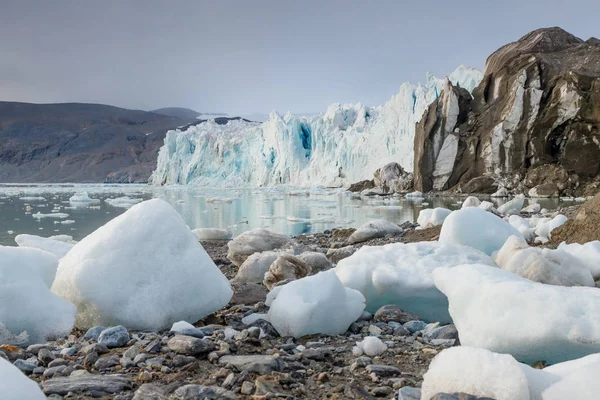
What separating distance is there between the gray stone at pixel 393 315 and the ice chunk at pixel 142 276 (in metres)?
1.03

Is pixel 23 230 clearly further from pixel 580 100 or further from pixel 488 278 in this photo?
pixel 580 100

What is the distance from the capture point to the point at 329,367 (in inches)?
92.0

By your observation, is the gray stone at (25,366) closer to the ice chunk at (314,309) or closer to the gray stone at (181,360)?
the gray stone at (181,360)

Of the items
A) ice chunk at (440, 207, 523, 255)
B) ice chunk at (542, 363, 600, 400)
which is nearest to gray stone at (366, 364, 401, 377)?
ice chunk at (542, 363, 600, 400)

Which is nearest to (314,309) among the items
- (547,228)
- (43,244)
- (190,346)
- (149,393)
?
(190,346)

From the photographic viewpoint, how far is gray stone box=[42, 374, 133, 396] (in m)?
1.90

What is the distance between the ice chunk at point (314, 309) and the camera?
2861 mm

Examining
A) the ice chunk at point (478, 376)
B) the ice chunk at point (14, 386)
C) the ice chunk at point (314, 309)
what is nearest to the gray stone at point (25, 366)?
the ice chunk at point (14, 386)

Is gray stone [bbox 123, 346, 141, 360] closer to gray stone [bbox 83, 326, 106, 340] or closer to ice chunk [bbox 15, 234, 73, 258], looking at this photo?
gray stone [bbox 83, 326, 106, 340]

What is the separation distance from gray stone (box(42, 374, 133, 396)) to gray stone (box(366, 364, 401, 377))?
1.04 meters

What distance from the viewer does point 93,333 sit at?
8.93 feet

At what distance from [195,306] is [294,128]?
4157cm

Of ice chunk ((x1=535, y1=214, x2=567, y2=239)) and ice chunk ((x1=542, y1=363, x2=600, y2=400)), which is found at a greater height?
ice chunk ((x1=542, y1=363, x2=600, y2=400))

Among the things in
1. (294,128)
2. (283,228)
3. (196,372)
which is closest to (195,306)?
(196,372)
